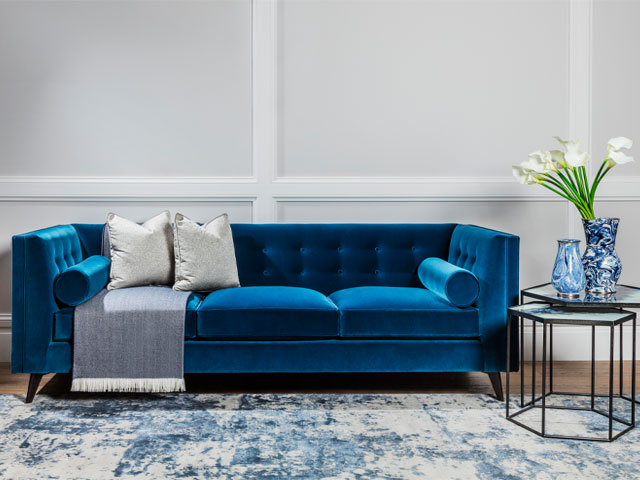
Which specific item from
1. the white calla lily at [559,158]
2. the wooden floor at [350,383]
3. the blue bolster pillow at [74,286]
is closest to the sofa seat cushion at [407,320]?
the wooden floor at [350,383]

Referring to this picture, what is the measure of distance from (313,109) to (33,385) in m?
2.12

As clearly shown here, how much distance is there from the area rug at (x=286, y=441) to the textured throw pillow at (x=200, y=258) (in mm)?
555

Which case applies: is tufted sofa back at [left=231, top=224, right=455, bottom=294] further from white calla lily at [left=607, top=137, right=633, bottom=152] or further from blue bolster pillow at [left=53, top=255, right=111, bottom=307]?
white calla lily at [left=607, top=137, right=633, bottom=152]

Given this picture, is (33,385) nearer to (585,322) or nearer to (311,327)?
(311,327)

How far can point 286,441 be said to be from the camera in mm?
2260

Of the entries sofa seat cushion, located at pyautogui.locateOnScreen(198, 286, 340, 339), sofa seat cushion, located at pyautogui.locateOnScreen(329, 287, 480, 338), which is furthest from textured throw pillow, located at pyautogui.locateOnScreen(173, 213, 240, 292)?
sofa seat cushion, located at pyautogui.locateOnScreen(329, 287, 480, 338)

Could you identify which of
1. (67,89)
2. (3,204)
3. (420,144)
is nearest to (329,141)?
(420,144)

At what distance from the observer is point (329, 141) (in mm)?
3605

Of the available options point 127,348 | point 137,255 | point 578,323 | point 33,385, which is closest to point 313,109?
point 137,255

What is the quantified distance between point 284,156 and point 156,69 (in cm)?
91

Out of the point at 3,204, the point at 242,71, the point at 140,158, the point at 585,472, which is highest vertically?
the point at 242,71

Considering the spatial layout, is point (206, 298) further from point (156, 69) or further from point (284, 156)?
point (156, 69)

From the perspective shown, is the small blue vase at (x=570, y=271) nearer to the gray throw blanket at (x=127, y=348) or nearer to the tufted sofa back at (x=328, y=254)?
the tufted sofa back at (x=328, y=254)

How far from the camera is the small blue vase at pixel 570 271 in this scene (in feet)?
8.43
